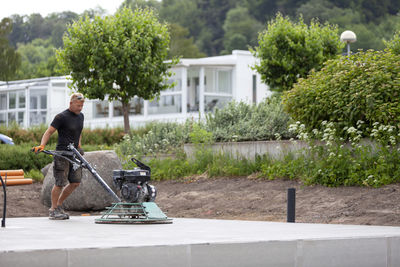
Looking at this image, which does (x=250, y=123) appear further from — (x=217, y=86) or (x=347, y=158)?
(x=217, y=86)

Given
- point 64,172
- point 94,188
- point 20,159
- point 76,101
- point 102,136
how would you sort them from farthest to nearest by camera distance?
point 102,136 → point 20,159 → point 94,188 → point 64,172 → point 76,101

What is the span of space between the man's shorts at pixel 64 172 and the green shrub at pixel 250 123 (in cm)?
613

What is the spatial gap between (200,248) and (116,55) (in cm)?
1799

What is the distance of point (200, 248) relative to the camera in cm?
599

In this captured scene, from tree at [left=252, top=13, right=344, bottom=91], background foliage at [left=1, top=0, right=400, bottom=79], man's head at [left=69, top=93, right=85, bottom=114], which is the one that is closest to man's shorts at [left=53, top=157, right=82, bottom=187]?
man's head at [left=69, top=93, right=85, bottom=114]

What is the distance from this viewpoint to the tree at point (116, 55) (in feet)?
76.2

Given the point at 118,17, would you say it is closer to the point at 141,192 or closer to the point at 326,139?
the point at 326,139

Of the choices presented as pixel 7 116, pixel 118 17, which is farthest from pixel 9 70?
pixel 118 17

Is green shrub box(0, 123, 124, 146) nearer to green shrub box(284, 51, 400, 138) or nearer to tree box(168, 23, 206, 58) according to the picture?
green shrub box(284, 51, 400, 138)

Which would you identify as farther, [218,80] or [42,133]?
[218,80]

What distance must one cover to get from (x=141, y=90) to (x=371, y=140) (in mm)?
11985

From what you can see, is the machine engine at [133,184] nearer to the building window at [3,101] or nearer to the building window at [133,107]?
the building window at [133,107]

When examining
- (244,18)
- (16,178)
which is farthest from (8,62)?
(16,178)

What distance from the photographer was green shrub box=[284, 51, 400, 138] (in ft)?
43.4
